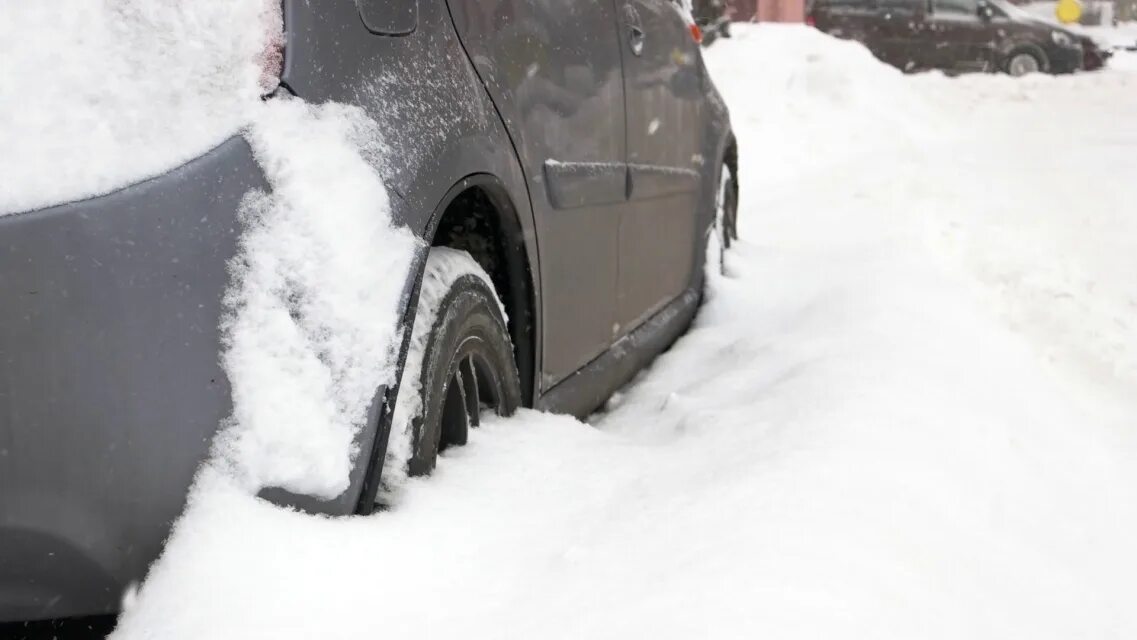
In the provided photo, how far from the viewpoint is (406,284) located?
1884 mm

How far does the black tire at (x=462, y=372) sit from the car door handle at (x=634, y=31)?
1.25 m

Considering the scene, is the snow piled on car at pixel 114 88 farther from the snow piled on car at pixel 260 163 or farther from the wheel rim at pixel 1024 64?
the wheel rim at pixel 1024 64

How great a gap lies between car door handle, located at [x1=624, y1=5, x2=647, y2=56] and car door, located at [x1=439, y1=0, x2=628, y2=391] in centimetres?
14

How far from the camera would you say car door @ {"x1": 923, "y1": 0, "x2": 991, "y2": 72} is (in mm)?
16172

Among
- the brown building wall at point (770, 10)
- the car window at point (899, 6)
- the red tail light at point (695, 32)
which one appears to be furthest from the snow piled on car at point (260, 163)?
the car window at point (899, 6)

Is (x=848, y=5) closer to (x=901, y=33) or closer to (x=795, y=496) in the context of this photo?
(x=901, y=33)

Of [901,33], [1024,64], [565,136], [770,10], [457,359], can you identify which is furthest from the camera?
[1024,64]

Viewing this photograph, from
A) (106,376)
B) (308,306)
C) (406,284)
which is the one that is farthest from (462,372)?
(106,376)

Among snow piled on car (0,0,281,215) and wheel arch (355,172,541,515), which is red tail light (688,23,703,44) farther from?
snow piled on car (0,0,281,215)

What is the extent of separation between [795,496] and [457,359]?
688mm

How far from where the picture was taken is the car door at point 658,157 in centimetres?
338

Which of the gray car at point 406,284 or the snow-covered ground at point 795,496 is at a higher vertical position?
the gray car at point 406,284

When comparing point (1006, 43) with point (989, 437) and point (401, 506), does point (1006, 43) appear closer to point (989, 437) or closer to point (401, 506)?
point (989, 437)

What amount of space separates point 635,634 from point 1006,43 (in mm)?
16723
